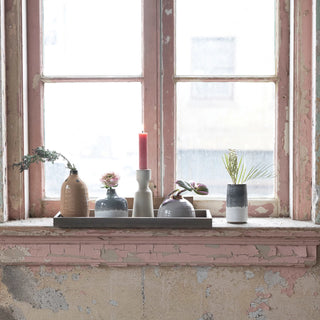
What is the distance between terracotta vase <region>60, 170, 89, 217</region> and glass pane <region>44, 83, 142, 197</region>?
0.17m

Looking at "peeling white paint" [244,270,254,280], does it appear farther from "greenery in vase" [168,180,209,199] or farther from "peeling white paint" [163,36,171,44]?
"peeling white paint" [163,36,171,44]

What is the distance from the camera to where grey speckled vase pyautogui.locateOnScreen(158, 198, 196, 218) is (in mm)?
1575

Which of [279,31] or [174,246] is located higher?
[279,31]

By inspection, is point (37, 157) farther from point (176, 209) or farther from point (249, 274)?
point (249, 274)

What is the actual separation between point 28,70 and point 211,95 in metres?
0.71

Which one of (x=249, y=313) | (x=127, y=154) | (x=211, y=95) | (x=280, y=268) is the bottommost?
(x=249, y=313)

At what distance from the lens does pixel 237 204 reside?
1625mm

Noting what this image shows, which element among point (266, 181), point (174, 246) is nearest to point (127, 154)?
point (174, 246)

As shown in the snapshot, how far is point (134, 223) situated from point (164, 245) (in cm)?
14

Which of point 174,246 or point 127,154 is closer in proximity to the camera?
point 174,246

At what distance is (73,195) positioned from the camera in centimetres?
162

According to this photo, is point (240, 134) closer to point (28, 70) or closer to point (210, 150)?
point (210, 150)

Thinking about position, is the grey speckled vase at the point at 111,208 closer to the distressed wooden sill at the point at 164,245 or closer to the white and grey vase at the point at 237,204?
the distressed wooden sill at the point at 164,245

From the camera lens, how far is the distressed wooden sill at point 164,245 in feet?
5.16
